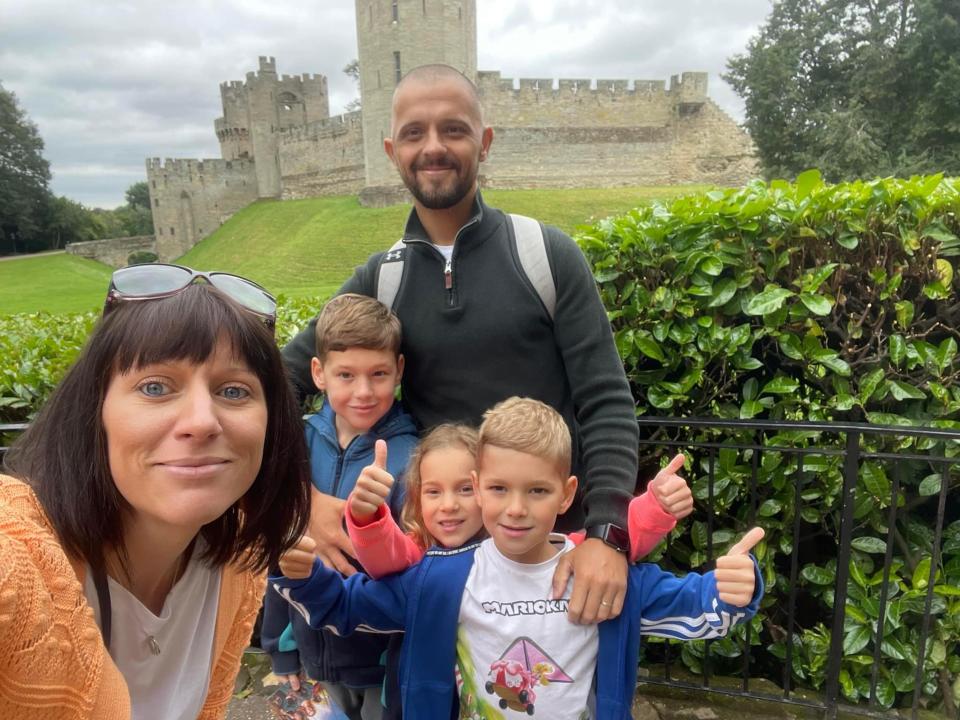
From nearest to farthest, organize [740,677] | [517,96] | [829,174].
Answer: [740,677] → [829,174] → [517,96]

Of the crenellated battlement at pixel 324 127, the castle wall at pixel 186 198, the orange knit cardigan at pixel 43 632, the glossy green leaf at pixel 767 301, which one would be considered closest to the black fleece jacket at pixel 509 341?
the glossy green leaf at pixel 767 301

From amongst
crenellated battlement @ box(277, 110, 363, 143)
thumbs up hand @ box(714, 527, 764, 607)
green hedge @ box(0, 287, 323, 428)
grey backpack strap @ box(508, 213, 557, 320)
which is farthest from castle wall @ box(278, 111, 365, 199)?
thumbs up hand @ box(714, 527, 764, 607)

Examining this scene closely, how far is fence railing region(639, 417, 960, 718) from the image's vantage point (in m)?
2.54

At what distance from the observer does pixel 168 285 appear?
127 centimetres

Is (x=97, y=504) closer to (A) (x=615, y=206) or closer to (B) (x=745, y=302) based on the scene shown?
(B) (x=745, y=302)

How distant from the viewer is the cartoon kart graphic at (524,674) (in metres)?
1.65

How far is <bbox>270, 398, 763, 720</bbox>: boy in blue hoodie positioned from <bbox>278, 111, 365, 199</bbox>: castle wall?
39.5 m

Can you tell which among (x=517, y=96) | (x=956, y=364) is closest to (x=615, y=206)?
(x=517, y=96)

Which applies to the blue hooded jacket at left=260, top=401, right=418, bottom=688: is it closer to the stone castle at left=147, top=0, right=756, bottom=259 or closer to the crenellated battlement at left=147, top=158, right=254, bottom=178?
the stone castle at left=147, top=0, right=756, bottom=259

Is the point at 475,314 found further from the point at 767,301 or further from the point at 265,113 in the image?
the point at 265,113

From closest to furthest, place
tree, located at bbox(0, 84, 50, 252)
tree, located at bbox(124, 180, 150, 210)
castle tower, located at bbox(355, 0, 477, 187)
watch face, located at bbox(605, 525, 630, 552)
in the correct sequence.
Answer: watch face, located at bbox(605, 525, 630, 552)
castle tower, located at bbox(355, 0, 477, 187)
tree, located at bbox(0, 84, 50, 252)
tree, located at bbox(124, 180, 150, 210)

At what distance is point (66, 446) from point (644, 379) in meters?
2.18

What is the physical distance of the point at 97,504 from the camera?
46.6 inches

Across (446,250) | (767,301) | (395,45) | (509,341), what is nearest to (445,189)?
(446,250)
